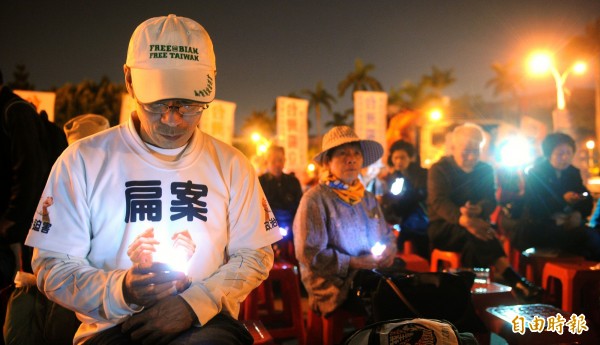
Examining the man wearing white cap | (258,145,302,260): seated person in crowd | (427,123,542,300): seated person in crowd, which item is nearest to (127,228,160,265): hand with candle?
the man wearing white cap

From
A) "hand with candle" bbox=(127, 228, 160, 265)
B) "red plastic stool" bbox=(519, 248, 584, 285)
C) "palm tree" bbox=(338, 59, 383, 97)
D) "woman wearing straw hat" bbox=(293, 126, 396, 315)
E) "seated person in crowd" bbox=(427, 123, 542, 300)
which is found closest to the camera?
"hand with candle" bbox=(127, 228, 160, 265)

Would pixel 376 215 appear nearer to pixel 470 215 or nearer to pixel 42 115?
pixel 470 215

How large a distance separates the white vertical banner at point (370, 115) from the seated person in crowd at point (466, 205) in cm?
957

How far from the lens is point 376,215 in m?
3.87

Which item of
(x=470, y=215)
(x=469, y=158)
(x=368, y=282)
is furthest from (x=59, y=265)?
(x=469, y=158)

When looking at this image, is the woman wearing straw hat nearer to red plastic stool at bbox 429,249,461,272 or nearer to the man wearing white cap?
red plastic stool at bbox 429,249,461,272

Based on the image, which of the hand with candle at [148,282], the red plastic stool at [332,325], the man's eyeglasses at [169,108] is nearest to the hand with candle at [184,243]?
the hand with candle at [148,282]

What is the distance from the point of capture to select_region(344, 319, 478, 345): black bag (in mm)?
2113

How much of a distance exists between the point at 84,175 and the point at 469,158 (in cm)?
426

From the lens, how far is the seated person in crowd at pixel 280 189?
653cm

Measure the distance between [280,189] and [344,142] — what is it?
3.37 metres

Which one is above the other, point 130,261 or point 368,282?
point 130,261

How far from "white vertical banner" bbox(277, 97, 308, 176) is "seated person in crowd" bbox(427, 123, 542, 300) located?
10.3 metres

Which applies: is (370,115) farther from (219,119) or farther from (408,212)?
(408,212)
